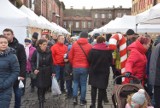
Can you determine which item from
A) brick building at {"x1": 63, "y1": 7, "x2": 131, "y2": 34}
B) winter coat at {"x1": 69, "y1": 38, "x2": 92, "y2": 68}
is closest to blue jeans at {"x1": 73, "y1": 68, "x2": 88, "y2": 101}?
winter coat at {"x1": 69, "y1": 38, "x2": 92, "y2": 68}

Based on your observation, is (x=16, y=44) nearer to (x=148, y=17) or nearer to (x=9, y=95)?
(x=9, y=95)

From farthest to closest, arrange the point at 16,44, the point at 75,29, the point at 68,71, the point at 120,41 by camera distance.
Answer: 1. the point at 75,29
2. the point at 68,71
3. the point at 120,41
4. the point at 16,44

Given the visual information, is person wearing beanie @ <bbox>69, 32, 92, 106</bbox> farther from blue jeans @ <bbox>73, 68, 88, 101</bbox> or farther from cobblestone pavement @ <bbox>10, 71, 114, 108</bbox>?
cobblestone pavement @ <bbox>10, 71, 114, 108</bbox>

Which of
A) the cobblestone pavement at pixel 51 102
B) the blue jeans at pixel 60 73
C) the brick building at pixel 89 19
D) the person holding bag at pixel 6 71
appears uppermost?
the brick building at pixel 89 19

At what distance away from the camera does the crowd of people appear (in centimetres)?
519

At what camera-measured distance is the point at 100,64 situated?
23.1 ft

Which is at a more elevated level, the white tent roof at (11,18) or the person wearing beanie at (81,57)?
the white tent roof at (11,18)

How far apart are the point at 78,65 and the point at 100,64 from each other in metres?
0.77

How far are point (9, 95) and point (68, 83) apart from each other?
3.57 m

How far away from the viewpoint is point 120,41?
25.8ft

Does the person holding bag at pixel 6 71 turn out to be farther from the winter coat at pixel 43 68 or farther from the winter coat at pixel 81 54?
the winter coat at pixel 81 54

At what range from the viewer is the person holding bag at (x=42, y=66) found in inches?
281

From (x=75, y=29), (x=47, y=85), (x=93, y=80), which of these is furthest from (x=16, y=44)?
(x=75, y=29)

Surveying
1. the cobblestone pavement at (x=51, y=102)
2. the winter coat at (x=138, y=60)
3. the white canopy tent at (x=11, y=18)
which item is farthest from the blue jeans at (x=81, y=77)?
the white canopy tent at (x=11, y=18)
